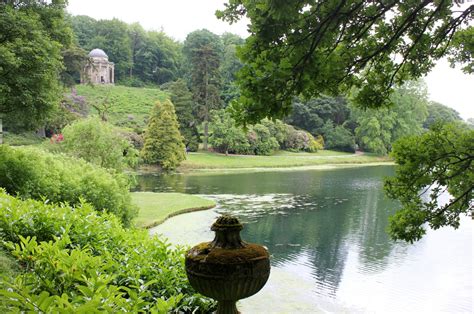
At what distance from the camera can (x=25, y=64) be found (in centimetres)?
962

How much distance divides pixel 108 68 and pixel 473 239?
2122 inches

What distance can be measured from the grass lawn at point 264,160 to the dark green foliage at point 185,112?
1.55 m

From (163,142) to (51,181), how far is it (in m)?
24.0

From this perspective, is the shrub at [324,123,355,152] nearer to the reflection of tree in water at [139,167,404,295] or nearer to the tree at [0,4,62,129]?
the reflection of tree in water at [139,167,404,295]

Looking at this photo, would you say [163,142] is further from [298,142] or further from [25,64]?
[25,64]

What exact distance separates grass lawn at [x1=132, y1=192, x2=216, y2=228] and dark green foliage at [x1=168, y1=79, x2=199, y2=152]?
67.3 ft

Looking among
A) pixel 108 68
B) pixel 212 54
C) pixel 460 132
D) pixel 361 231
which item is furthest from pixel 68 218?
pixel 108 68

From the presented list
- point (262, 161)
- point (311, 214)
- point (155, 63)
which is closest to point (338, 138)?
point (262, 161)

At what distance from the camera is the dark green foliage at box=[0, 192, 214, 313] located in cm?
238

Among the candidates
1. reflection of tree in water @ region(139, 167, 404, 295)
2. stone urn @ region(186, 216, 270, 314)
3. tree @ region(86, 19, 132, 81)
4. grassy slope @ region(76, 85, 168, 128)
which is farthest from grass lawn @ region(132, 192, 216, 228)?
tree @ region(86, 19, 132, 81)

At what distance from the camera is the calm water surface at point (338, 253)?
831 cm

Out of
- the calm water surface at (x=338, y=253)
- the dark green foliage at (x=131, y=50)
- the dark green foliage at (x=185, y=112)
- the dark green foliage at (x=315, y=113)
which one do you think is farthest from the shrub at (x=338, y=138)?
the calm water surface at (x=338, y=253)

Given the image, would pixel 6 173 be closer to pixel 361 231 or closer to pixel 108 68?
pixel 361 231

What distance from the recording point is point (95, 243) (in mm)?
4586
